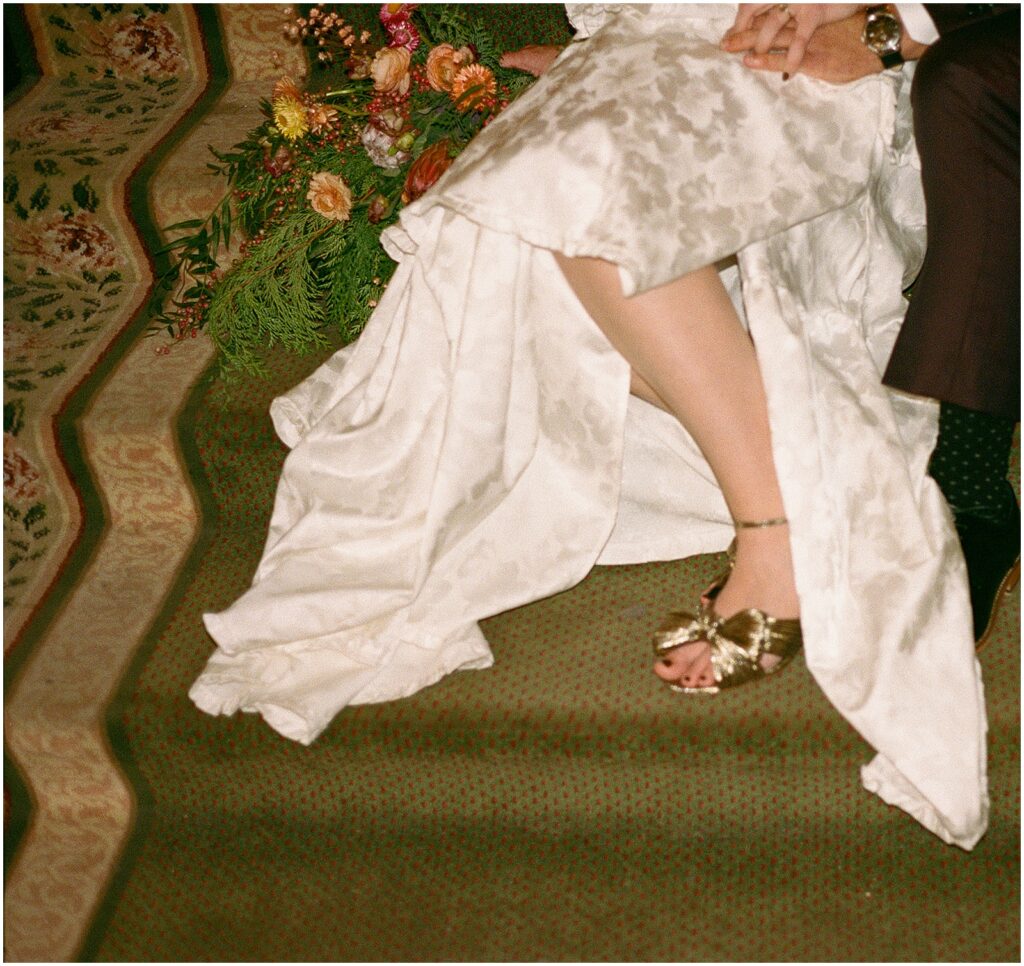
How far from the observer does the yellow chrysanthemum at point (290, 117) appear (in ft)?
5.45

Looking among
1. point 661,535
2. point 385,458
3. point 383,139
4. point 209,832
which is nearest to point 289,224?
point 383,139

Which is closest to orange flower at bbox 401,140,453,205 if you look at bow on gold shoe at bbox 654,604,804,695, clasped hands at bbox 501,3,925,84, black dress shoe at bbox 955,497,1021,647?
clasped hands at bbox 501,3,925,84

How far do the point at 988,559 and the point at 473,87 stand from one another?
0.98 meters

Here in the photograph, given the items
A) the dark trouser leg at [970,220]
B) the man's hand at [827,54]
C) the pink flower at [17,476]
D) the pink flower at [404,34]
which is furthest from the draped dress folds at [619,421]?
the pink flower at [17,476]

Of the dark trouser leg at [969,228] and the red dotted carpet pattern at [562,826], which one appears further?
the red dotted carpet pattern at [562,826]

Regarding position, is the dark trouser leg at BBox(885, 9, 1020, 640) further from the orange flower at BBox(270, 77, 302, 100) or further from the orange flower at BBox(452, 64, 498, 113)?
the orange flower at BBox(270, 77, 302, 100)

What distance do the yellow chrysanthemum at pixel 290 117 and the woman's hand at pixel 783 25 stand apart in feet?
2.40

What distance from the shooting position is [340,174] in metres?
1.70

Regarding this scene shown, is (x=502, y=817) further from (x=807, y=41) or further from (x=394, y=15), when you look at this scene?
(x=394, y=15)

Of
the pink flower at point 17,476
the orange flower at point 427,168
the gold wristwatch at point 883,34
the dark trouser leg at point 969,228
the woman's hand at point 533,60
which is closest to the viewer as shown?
the dark trouser leg at point 969,228

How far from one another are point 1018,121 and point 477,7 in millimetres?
1103

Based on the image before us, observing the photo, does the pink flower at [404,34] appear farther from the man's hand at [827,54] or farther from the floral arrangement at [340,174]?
the man's hand at [827,54]

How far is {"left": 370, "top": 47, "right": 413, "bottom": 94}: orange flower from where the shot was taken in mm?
1559

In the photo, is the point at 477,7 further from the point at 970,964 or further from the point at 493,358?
the point at 970,964
